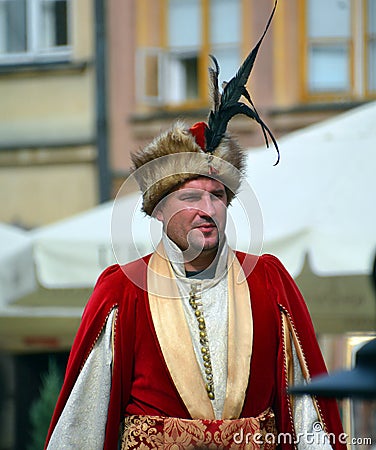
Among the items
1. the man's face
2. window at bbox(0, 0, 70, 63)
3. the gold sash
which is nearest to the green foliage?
window at bbox(0, 0, 70, 63)

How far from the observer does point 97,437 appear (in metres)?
3.91

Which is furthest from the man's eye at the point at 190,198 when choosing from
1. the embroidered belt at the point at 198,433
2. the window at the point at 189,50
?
the window at the point at 189,50

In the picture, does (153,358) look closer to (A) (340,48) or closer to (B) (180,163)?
(B) (180,163)

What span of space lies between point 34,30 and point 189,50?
4.78 feet

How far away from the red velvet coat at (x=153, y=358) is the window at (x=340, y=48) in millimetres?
6833

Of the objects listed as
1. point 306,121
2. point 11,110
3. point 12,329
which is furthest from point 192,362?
point 11,110

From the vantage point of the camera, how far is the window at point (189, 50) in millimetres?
10984

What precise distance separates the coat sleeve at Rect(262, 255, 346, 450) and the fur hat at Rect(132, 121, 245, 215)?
0.31 metres

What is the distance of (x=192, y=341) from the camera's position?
3.93 meters

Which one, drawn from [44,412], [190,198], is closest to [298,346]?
[190,198]

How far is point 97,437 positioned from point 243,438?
46cm

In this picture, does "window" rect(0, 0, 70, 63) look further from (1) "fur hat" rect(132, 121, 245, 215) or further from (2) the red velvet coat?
(2) the red velvet coat

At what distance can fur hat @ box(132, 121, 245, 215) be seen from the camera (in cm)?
396

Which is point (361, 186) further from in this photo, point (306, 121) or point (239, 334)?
point (306, 121)
